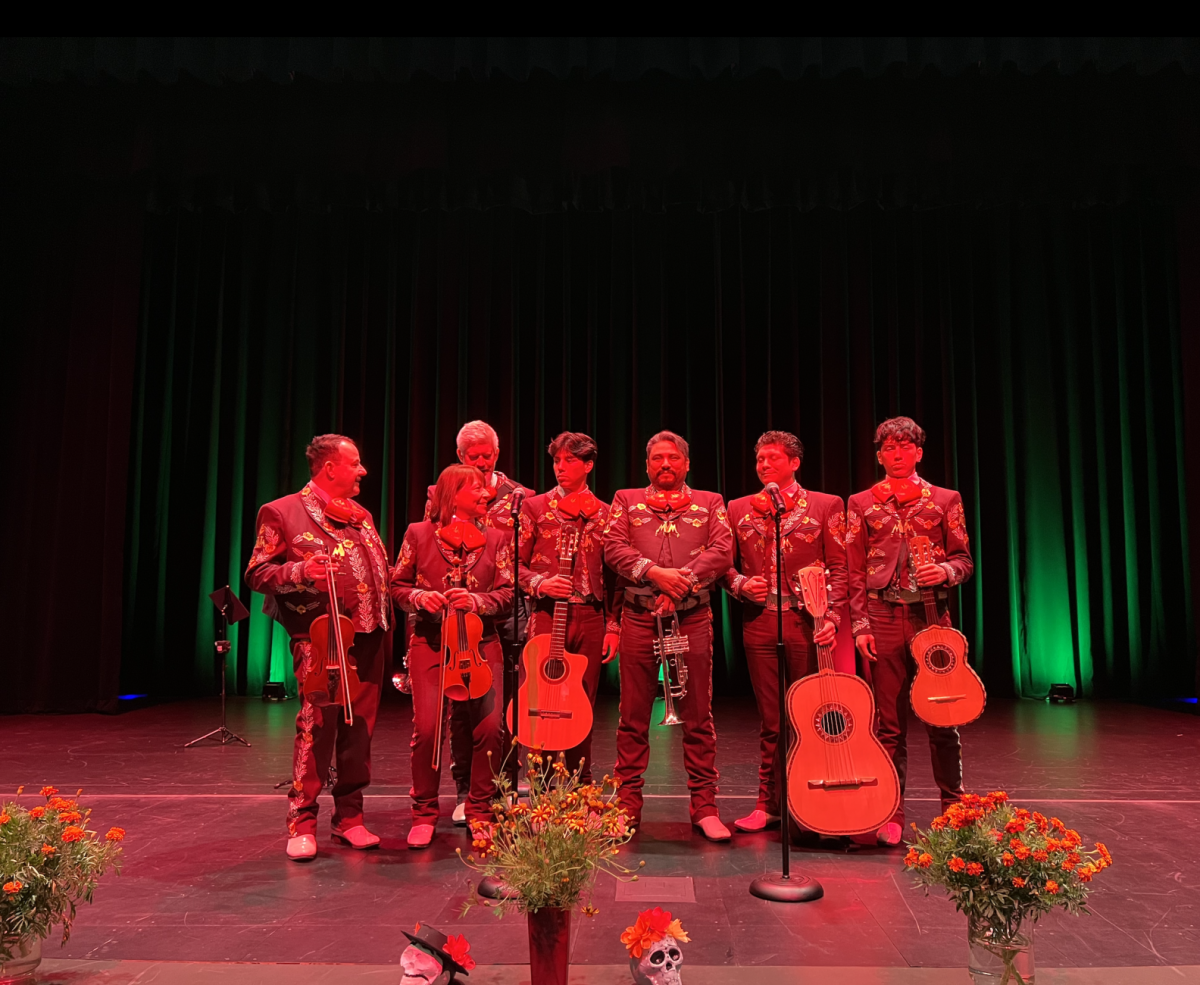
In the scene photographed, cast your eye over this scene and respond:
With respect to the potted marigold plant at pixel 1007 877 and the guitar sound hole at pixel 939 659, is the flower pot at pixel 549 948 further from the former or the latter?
the guitar sound hole at pixel 939 659

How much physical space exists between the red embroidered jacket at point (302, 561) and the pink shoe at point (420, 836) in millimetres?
873

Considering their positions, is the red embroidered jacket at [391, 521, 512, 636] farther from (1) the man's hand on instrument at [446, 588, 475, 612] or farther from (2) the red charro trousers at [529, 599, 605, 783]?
(2) the red charro trousers at [529, 599, 605, 783]

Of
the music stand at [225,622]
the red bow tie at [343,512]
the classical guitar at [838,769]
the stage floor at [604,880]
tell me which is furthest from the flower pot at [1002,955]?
the music stand at [225,622]

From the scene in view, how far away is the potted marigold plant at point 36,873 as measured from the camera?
2.44m

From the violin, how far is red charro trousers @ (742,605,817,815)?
173 cm

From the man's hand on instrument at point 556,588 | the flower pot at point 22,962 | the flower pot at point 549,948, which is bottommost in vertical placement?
the flower pot at point 22,962

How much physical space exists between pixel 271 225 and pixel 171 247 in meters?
1.02

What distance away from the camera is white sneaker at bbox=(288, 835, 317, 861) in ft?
12.4

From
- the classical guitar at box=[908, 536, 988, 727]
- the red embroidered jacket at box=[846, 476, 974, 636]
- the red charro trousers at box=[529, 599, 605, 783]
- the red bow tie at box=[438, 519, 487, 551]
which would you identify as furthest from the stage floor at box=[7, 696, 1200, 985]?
the red bow tie at box=[438, 519, 487, 551]

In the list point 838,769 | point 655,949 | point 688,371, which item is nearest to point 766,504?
point 838,769

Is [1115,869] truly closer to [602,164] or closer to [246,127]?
[602,164]

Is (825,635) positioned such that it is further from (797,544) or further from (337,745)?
(337,745)

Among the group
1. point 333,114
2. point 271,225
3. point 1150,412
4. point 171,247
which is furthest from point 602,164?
point 1150,412

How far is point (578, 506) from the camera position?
4379mm
